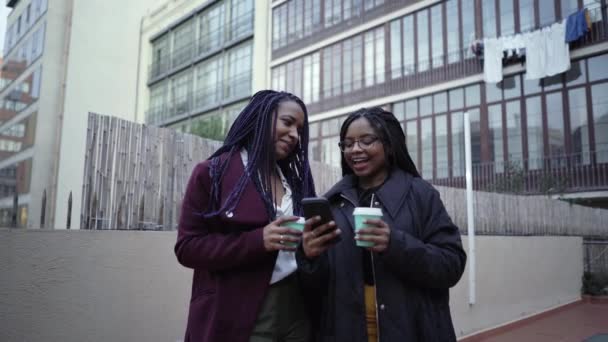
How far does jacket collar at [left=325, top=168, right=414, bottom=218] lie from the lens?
2066mm

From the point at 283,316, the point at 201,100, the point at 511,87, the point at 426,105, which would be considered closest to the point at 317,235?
the point at 283,316

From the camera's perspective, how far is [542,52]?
1505 centimetres

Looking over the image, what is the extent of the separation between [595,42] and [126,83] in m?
23.7

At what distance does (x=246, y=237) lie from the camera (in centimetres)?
174

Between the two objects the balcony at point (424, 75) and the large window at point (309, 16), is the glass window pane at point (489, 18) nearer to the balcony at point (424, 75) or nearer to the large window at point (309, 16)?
the balcony at point (424, 75)

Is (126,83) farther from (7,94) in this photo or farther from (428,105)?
(428,105)

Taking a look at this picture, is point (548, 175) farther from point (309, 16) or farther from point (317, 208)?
point (317, 208)

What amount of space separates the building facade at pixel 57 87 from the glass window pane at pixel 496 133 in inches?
604

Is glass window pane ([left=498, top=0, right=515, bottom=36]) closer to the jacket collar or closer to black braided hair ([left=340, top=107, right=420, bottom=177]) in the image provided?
black braided hair ([left=340, top=107, right=420, bottom=177])

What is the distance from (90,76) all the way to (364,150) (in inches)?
915

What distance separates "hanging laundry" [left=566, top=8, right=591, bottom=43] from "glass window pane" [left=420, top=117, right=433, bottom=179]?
17.5ft

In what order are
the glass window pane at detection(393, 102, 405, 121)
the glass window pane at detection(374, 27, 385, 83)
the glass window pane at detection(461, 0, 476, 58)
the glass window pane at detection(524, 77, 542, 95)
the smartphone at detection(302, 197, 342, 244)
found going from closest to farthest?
the smartphone at detection(302, 197, 342, 244) < the glass window pane at detection(524, 77, 542, 95) < the glass window pane at detection(461, 0, 476, 58) < the glass window pane at detection(393, 102, 405, 121) < the glass window pane at detection(374, 27, 385, 83)

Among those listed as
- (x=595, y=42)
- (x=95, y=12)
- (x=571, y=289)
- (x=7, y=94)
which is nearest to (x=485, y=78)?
(x=595, y=42)

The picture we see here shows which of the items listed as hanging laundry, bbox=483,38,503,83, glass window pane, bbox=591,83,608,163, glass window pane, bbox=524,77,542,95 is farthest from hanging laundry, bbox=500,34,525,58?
glass window pane, bbox=591,83,608,163
